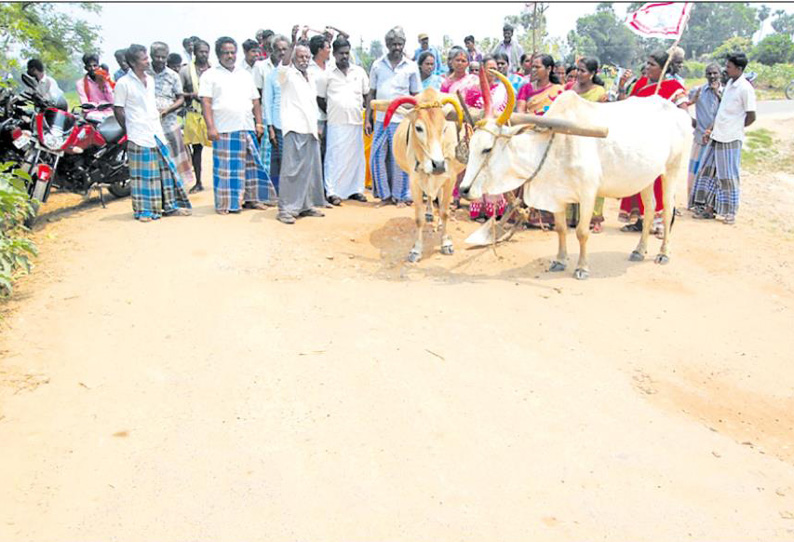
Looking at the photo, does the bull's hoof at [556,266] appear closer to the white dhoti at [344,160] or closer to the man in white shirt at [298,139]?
the man in white shirt at [298,139]

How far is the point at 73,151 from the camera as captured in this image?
24.9 feet

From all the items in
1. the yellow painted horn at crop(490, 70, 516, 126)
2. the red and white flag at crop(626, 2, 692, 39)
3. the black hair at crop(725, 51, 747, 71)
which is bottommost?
Result: the yellow painted horn at crop(490, 70, 516, 126)

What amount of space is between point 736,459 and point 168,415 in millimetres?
2951

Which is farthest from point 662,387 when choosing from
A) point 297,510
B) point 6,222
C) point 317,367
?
point 6,222

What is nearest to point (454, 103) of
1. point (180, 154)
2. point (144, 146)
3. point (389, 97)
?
point (389, 97)

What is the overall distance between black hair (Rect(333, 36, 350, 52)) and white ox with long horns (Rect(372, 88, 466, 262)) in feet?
4.96

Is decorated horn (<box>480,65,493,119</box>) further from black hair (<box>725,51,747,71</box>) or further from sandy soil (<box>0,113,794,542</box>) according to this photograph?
black hair (<box>725,51,747,71</box>)

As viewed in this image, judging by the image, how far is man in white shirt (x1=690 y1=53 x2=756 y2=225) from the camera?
757 centimetres

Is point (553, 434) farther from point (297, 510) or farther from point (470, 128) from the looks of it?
point (470, 128)

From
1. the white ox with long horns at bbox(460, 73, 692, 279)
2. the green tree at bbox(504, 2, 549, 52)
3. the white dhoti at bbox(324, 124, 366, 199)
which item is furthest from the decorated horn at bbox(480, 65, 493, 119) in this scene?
the green tree at bbox(504, 2, 549, 52)

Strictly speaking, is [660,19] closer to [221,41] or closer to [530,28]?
[221,41]

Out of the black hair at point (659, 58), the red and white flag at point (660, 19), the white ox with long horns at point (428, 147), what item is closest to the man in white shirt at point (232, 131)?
the white ox with long horns at point (428, 147)

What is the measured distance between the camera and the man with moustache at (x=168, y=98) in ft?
27.0

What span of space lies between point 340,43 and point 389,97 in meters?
0.85
